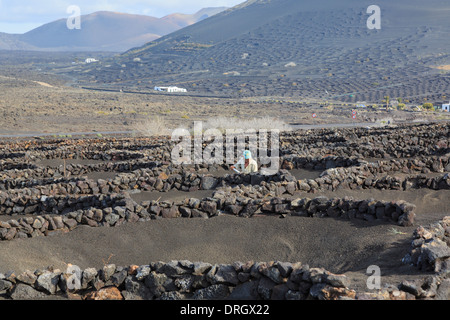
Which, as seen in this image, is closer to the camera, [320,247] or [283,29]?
[320,247]

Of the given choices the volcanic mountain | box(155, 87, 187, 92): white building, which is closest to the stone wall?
the volcanic mountain

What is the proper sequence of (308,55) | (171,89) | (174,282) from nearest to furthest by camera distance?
(174,282)
(171,89)
(308,55)

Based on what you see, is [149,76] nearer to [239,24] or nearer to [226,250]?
[239,24]

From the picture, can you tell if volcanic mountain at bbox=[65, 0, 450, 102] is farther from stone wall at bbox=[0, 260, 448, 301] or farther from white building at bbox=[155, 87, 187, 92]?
stone wall at bbox=[0, 260, 448, 301]

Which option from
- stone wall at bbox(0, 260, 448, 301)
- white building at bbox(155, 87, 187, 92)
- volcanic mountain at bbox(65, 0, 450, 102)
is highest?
volcanic mountain at bbox(65, 0, 450, 102)

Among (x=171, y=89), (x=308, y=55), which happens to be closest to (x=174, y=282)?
(x=171, y=89)

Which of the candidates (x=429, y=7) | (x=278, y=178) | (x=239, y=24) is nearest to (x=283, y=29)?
(x=239, y=24)

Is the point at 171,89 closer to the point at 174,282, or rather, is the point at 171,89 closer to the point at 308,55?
the point at 308,55

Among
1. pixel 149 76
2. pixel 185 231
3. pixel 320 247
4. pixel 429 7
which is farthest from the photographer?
pixel 429 7
